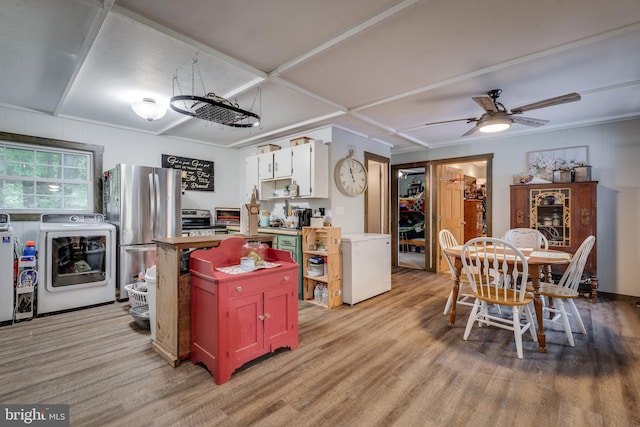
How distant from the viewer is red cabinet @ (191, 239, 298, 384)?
2.06m

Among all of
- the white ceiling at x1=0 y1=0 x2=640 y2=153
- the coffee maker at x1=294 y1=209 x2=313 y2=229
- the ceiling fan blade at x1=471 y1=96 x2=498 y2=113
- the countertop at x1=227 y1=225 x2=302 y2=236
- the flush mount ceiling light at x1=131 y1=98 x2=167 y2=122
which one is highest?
the white ceiling at x1=0 y1=0 x2=640 y2=153

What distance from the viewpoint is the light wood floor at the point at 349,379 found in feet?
5.69

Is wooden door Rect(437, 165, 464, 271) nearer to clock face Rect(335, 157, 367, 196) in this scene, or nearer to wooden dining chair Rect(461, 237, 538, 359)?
clock face Rect(335, 157, 367, 196)

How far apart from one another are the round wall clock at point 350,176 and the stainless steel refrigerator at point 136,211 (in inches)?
99.1

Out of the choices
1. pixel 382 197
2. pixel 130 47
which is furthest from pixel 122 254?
pixel 382 197

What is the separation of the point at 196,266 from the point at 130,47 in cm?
183

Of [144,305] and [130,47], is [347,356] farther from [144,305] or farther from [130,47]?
[130,47]

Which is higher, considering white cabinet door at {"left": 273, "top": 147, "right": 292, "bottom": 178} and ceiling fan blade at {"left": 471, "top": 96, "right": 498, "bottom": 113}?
ceiling fan blade at {"left": 471, "top": 96, "right": 498, "bottom": 113}

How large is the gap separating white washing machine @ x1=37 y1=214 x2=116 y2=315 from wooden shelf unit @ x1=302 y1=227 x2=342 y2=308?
2.52 meters

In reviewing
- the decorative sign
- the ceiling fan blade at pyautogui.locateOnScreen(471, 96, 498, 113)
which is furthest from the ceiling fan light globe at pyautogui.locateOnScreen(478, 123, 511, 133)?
the decorative sign

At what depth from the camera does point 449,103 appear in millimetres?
3508

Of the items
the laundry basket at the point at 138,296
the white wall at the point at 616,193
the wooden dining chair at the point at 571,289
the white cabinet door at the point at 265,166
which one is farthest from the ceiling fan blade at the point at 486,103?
the laundry basket at the point at 138,296

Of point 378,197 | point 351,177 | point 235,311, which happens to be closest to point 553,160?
point 378,197

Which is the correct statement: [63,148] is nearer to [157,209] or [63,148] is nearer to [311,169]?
[157,209]
